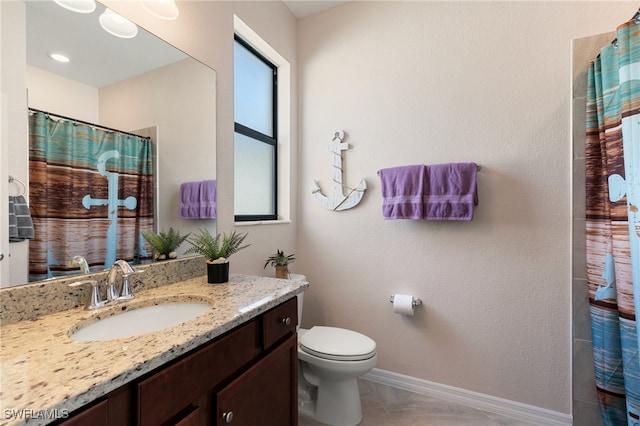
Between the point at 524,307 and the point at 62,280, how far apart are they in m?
2.19

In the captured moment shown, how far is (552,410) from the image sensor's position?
5.34 ft

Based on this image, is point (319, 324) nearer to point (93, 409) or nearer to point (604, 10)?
point (93, 409)

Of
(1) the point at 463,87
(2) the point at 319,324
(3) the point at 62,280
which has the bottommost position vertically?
(2) the point at 319,324

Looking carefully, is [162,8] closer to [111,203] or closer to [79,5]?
[79,5]

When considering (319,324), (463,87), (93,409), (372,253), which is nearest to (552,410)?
(372,253)

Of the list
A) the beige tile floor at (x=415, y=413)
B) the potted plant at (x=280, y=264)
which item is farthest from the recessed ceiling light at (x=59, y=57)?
the beige tile floor at (x=415, y=413)

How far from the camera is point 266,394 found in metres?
1.07

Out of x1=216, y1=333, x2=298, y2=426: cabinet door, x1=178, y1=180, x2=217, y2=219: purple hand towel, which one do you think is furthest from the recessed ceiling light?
x1=216, y1=333, x2=298, y2=426: cabinet door

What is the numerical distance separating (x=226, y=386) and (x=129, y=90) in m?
1.19

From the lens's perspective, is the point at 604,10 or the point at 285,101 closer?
the point at 604,10

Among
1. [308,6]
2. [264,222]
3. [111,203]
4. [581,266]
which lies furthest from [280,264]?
[308,6]

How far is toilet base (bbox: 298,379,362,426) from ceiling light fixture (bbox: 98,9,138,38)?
199 cm

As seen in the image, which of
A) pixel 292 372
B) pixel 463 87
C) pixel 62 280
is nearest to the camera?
pixel 62 280

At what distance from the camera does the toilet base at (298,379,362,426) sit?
164 cm
